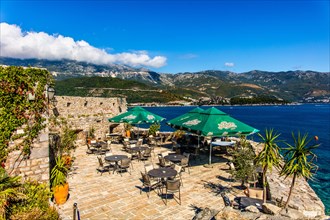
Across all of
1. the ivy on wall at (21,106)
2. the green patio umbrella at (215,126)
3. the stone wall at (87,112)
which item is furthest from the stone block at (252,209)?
the stone wall at (87,112)

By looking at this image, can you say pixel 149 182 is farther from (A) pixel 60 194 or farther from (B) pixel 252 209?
(B) pixel 252 209

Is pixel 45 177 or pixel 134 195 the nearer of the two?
pixel 45 177

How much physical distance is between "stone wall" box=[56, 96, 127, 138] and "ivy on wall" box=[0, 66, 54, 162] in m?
9.26

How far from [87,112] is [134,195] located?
1295 centimetres

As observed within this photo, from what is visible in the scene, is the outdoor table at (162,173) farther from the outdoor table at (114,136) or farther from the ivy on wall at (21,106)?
the outdoor table at (114,136)

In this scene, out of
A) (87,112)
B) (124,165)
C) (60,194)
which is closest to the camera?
(60,194)

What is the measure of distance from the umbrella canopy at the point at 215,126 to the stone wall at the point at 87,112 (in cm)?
905

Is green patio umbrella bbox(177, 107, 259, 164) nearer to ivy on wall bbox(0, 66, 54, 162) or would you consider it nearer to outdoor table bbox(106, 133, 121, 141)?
ivy on wall bbox(0, 66, 54, 162)

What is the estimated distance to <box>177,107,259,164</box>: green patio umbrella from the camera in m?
10.0

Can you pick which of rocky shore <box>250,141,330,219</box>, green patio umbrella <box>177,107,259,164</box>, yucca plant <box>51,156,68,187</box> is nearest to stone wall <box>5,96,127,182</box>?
yucca plant <box>51,156,68,187</box>

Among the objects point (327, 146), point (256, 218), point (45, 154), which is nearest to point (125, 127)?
point (45, 154)

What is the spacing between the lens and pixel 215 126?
10305 mm

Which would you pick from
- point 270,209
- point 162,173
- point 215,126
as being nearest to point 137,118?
point 215,126

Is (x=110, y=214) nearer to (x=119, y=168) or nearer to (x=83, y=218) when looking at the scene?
(x=83, y=218)
